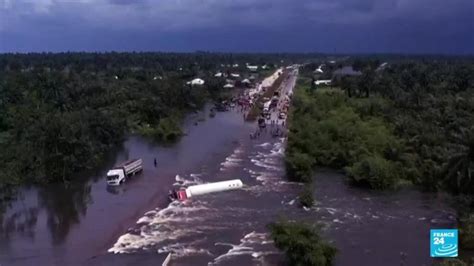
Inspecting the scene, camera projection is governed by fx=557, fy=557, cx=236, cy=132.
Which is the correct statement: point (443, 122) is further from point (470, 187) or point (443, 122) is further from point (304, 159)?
point (470, 187)

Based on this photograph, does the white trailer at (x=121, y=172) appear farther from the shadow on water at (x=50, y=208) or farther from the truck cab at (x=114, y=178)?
the shadow on water at (x=50, y=208)

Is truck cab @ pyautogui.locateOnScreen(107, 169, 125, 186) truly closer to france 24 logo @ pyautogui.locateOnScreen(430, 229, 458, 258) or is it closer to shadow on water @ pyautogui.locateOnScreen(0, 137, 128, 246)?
shadow on water @ pyautogui.locateOnScreen(0, 137, 128, 246)

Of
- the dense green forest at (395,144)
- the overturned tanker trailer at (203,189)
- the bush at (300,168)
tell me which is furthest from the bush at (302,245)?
the bush at (300,168)

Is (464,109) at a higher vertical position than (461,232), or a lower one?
higher

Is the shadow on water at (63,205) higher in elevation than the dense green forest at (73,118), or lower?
lower

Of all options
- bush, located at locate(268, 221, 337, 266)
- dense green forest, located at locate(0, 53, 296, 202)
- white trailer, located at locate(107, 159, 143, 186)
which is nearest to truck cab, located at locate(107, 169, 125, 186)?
white trailer, located at locate(107, 159, 143, 186)

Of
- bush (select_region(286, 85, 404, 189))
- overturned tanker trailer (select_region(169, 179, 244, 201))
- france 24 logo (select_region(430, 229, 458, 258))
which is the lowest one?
overturned tanker trailer (select_region(169, 179, 244, 201))

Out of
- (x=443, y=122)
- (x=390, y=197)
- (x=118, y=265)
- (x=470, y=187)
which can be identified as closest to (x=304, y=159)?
(x=390, y=197)
